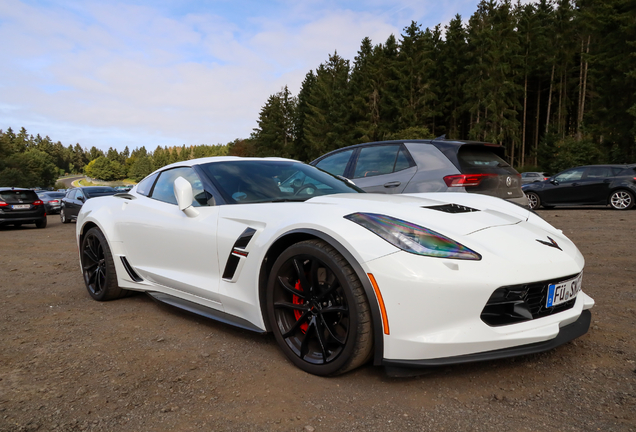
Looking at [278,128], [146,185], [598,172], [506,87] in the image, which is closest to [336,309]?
[146,185]

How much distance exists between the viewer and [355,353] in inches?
87.7

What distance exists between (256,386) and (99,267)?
2586mm

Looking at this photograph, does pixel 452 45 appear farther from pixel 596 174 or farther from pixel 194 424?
pixel 194 424

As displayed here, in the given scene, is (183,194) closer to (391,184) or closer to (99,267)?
(99,267)

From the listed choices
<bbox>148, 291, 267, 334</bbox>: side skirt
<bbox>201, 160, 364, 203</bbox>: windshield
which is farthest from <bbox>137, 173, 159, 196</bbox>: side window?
<bbox>148, 291, 267, 334</bbox>: side skirt

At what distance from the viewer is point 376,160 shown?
616cm

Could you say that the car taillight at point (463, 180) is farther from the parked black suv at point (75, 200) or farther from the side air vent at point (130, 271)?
the parked black suv at point (75, 200)

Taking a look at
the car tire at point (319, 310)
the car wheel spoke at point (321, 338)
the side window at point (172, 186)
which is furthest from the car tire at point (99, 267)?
the car wheel spoke at point (321, 338)

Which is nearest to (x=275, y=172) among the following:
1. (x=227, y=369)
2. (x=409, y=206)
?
(x=409, y=206)

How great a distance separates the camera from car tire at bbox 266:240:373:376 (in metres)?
2.23

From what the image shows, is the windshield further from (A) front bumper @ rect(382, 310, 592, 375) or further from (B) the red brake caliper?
A: (A) front bumper @ rect(382, 310, 592, 375)

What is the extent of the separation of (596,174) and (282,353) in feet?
43.0

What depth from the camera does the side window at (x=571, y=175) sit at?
13.2m

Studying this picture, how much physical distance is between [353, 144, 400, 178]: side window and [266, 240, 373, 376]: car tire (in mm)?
3644
